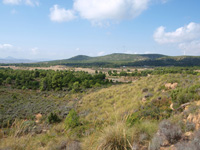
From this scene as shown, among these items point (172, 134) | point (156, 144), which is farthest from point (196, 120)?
point (156, 144)

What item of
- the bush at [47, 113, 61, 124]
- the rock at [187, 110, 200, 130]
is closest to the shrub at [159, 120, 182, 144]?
the rock at [187, 110, 200, 130]

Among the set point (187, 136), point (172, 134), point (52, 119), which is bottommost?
point (52, 119)

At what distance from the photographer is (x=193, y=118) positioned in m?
4.05

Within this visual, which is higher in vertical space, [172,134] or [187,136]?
[172,134]

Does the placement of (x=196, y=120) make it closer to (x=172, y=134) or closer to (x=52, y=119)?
(x=172, y=134)

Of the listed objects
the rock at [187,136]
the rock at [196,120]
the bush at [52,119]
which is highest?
the rock at [196,120]

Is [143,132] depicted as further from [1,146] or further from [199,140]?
[1,146]

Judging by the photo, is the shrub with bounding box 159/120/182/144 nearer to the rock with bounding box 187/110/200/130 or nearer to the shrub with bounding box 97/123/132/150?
the rock with bounding box 187/110/200/130

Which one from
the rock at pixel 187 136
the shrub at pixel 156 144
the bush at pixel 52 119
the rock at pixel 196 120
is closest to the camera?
the shrub at pixel 156 144

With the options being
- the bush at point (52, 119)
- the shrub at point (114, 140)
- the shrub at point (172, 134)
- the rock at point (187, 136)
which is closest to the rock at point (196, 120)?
the rock at point (187, 136)

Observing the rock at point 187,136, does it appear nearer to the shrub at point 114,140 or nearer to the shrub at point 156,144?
the shrub at point 156,144

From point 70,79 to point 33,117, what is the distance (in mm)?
31738

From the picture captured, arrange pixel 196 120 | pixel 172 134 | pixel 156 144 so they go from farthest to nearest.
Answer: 1. pixel 196 120
2. pixel 172 134
3. pixel 156 144

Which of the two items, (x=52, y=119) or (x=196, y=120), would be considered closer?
(x=196, y=120)
